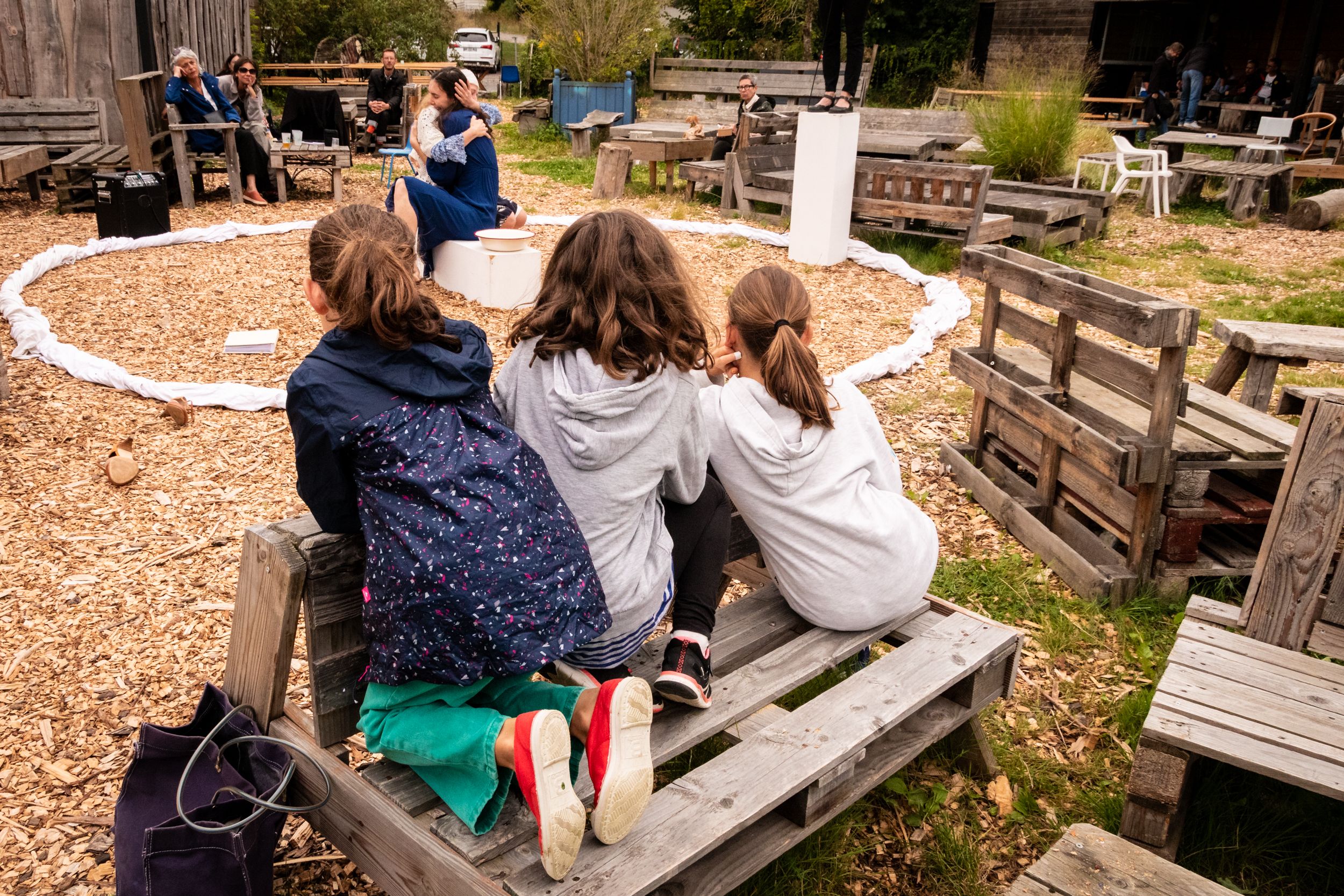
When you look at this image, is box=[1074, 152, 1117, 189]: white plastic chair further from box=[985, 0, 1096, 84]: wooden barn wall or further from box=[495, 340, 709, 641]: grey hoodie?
box=[495, 340, 709, 641]: grey hoodie

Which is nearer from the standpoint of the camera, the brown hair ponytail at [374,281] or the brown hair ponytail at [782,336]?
the brown hair ponytail at [374,281]

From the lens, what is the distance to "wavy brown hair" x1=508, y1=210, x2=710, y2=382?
2027mm

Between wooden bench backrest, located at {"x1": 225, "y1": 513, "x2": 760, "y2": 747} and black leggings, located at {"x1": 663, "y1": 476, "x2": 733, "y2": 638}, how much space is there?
2.40ft

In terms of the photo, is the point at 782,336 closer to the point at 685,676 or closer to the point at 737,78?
the point at 685,676

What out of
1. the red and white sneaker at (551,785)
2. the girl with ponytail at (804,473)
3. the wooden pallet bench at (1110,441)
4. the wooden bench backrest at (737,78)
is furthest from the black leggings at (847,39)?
the wooden bench backrest at (737,78)

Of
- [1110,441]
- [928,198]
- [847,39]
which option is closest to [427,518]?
[1110,441]

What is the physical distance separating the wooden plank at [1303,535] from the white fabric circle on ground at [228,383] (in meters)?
2.33

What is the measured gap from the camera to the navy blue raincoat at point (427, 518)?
1.71 meters

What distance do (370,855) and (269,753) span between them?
12.7 inches

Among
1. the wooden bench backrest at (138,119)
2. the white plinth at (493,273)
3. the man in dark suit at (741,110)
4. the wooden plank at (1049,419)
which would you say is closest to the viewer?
the wooden plank at (1049,419)

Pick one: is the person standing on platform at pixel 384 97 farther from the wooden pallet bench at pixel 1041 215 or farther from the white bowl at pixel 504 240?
the wooden pallet bench at pixel 1041 215

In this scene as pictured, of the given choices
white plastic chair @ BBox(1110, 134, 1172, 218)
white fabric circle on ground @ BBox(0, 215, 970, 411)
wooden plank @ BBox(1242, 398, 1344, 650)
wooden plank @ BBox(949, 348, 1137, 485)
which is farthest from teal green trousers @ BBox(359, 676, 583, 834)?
white plastic chair @ BBox(1110, 134, 1172, 218)

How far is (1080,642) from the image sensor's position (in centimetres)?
332

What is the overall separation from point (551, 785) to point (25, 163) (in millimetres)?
9817
